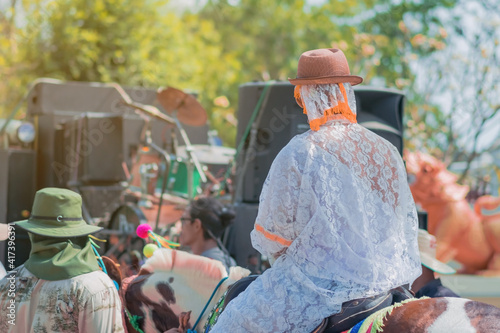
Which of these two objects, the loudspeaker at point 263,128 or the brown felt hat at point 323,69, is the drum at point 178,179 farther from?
the brown felt hat at point 323,69

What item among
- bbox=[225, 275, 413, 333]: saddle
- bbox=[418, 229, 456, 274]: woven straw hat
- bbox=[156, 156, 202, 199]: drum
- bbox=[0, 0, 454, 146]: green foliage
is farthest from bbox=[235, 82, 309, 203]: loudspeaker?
bbox=[0, 0, 454, 146]: green foliage

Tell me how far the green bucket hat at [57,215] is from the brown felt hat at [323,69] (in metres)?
1.08

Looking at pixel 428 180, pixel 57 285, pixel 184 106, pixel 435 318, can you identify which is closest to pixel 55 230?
pixel 57 285

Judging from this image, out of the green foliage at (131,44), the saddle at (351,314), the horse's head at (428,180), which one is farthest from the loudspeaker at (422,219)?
the green foliage at (131,44)

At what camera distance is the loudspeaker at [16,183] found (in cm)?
888

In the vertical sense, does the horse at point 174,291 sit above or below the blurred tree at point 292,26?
below

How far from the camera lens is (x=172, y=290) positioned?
350cm

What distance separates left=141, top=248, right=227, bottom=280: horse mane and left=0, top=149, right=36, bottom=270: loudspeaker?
5580 millimetres

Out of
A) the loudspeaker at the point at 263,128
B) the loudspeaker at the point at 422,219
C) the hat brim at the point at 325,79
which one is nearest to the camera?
the hat brim at the point at 325,79

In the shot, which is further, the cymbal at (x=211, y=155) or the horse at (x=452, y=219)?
the horse at (x=452, y=219)

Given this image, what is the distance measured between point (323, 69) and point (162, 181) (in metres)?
4.92

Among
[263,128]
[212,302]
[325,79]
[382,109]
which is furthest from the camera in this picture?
[263,128]

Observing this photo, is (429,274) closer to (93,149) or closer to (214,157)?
(214,157)

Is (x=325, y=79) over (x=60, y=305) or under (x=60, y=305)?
over
